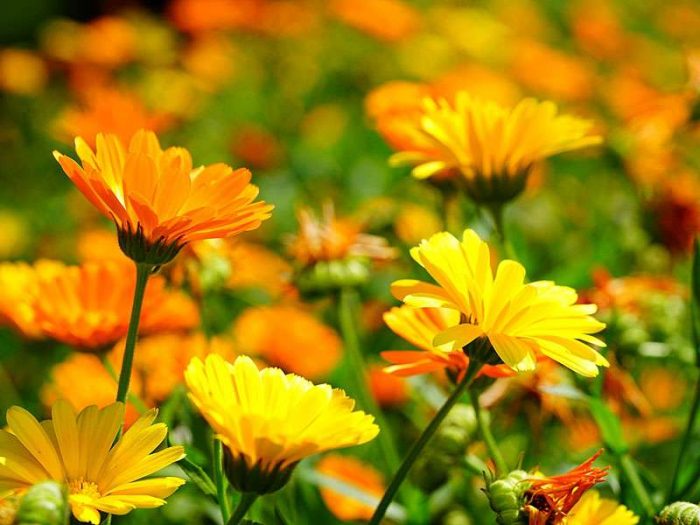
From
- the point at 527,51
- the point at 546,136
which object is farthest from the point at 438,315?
the point at 527,51

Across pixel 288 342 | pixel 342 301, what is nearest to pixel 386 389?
pixel 288 342

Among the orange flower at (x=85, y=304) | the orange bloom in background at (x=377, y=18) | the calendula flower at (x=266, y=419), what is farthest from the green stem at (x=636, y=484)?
the orange bloom in background at (x=377, y=18)

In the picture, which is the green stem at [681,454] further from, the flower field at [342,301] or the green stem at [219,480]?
the green stem at [219,480]

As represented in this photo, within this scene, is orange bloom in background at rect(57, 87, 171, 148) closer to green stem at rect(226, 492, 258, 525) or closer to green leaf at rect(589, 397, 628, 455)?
green leaf at rect(589, 397, 628, 455)

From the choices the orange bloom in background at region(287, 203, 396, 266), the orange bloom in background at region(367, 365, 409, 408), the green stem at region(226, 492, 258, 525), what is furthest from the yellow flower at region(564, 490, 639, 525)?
the orange bloom in background at region(367, 365, 409, 408)

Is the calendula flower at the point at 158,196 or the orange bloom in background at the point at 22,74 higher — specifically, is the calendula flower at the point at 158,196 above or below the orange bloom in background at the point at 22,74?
above

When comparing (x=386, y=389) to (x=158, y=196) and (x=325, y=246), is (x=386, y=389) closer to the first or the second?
(x=325, y=246)
